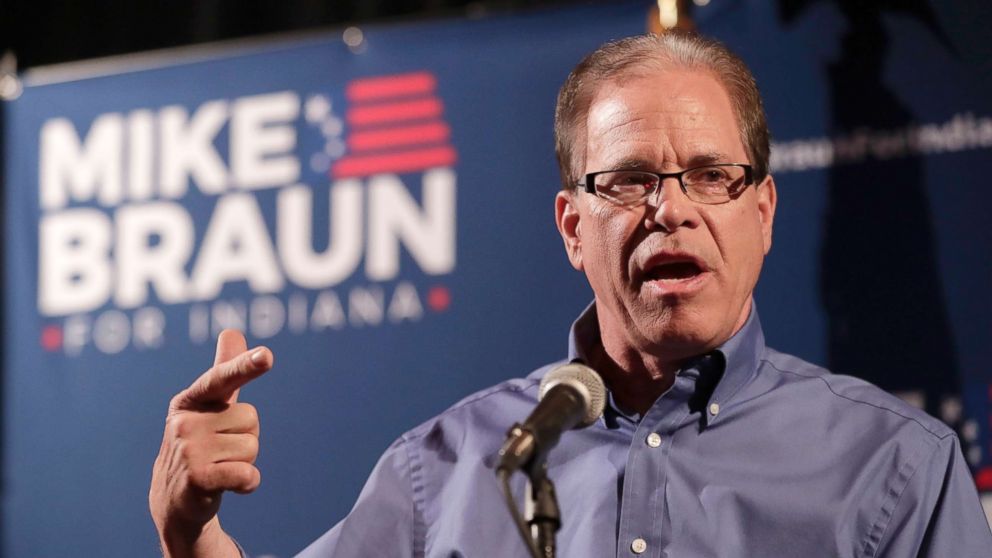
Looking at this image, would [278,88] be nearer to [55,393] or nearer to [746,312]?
[55,393]

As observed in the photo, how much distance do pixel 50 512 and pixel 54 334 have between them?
462 millimetres

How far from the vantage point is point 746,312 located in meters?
2.05

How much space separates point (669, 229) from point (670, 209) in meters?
0.03

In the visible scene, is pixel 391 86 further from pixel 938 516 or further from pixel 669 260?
pixel 938 516

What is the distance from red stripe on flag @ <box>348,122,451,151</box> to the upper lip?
3.88ft

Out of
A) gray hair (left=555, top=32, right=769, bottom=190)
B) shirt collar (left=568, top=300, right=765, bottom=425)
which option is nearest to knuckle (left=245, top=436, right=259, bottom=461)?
shirt collar (left=568, top=300, right=765, bottom=425)

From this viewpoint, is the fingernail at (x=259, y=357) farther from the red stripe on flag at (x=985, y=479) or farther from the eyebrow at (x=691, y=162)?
the red stripe on flag at (x=985, y=479)

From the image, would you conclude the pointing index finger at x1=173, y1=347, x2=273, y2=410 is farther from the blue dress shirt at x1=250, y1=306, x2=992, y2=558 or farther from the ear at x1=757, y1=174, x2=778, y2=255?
the ear at x1=757, y1=174, x2=778, y2=255

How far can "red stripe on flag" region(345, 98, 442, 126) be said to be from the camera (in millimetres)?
3057

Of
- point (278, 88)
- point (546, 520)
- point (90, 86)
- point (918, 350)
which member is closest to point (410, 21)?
Result: point (278, 88)

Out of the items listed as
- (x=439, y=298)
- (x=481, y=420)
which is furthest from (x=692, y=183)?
(x=439, y=298)

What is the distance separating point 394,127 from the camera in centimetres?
307

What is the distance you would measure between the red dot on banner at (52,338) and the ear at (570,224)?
166 cm

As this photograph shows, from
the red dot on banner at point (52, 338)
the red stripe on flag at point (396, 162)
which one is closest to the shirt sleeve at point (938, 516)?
the red stripe on flag at point (396, 162)
